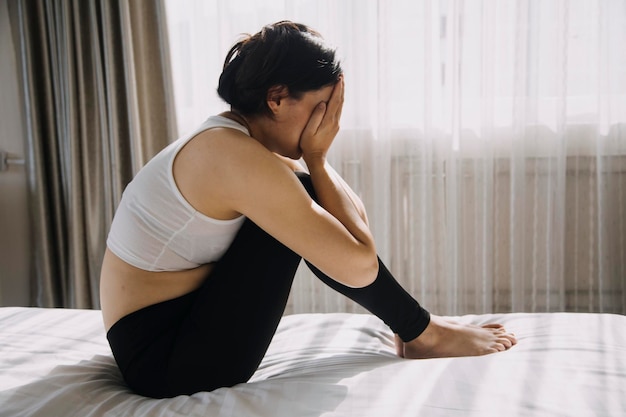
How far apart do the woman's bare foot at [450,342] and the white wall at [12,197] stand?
204 centimetres

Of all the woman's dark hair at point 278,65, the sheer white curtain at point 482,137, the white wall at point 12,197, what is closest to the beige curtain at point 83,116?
the white wall at point 12,197

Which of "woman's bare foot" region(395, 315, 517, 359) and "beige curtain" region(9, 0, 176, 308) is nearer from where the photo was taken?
"woman's bare foot" region(395, 315, 517, 359)

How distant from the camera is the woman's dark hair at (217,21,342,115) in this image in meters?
1.25

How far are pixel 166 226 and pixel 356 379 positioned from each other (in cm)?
45

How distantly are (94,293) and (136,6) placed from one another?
1.21 metres

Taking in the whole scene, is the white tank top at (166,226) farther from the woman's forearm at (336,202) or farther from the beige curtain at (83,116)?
the beige curtain at (83,116)

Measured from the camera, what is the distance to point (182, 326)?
1.24 metres

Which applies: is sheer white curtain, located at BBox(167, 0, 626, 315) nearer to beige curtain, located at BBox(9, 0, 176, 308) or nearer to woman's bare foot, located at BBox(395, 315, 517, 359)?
beige curtain, located at BBox(9, 0, 176, 308)

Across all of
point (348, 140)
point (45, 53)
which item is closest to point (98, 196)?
point (45, 53)

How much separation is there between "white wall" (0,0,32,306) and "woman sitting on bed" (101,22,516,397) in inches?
68.9

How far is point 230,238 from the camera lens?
127 centimetres

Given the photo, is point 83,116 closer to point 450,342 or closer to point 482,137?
point 482,137

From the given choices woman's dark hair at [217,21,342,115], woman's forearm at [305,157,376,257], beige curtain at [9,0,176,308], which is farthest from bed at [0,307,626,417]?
beige curtain at [9,0,176,308]

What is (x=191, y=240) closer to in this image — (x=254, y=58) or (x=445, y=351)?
(x=254, y=58)
